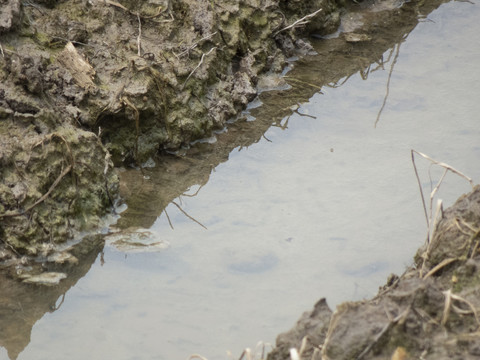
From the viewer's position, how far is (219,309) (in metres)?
3.38

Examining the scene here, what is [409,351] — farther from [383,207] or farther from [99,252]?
[99,252]

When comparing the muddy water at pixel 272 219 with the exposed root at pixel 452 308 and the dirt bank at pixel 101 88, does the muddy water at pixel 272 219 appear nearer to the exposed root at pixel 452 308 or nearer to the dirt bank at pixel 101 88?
the dirt bank at pixel 101 88

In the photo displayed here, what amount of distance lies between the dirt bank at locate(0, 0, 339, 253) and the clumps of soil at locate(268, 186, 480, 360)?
1.69 meters

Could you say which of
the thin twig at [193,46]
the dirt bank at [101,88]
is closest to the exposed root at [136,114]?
the dirt bank at [101,88]

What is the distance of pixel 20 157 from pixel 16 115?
0.28 metres

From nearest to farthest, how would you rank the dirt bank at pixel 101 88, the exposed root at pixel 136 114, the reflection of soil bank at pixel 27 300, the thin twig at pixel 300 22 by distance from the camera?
the reflection of soil bank at pixel 27 300, the dirt bank at pixel 101 88, the exposed root at pixel 136 114, the thin twig at pixel 300 22

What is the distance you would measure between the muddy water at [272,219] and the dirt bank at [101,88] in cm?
24

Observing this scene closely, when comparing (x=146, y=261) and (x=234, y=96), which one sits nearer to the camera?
(x=146, y=261)

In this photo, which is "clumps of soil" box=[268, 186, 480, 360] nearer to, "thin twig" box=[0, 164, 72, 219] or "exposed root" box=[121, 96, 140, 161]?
"thin twig" box=[0, 164, 72, 219]

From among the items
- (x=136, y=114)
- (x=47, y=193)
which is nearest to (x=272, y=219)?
(x=136, y=114)

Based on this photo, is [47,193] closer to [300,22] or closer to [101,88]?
[101,88]

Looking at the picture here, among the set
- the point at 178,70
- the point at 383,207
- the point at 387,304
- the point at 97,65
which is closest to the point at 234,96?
the point at 178,70

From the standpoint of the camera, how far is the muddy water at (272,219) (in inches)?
129

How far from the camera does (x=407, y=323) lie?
2.41 meters
